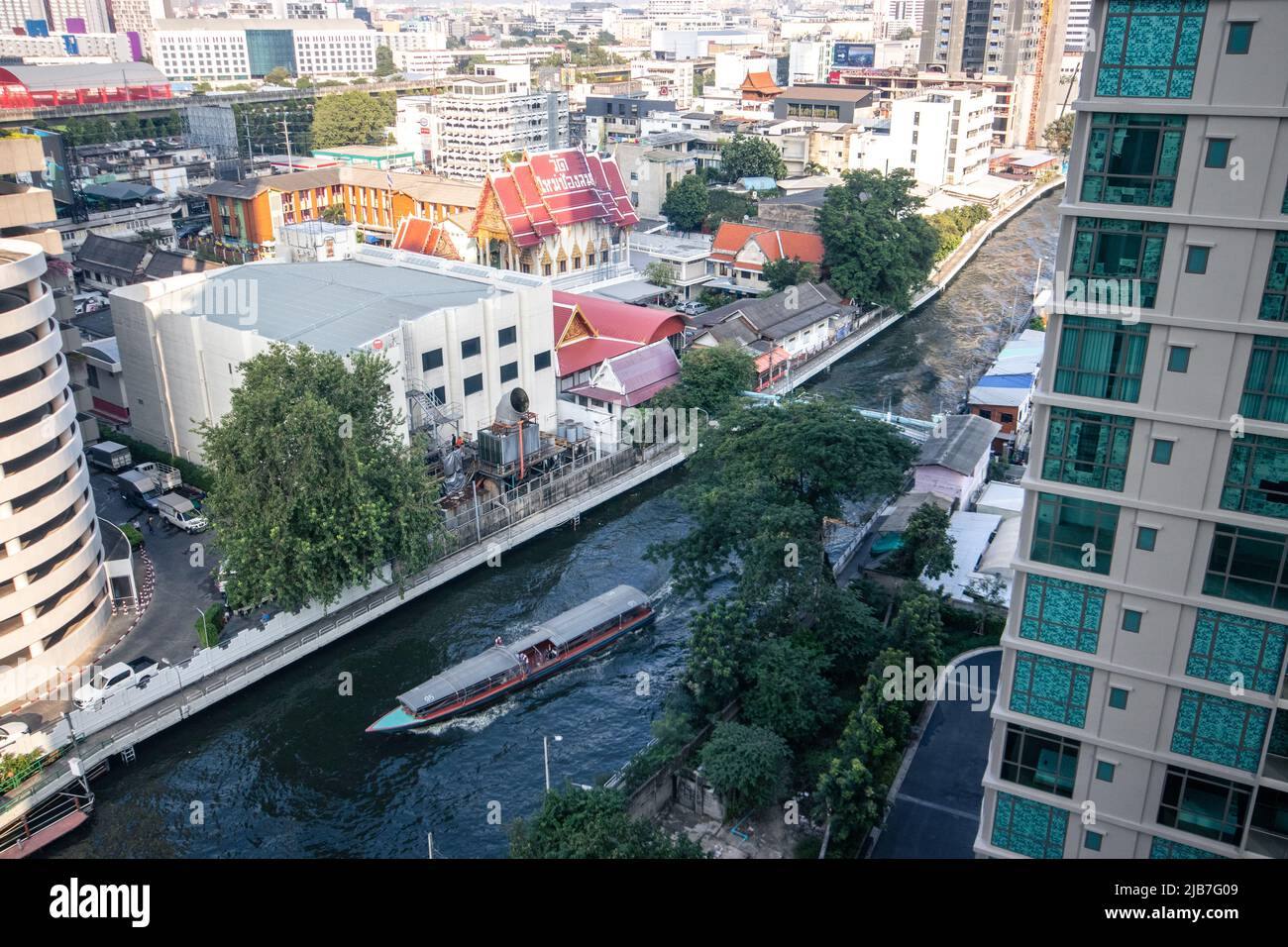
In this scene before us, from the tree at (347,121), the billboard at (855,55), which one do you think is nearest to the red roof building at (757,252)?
the tree at (347,121)

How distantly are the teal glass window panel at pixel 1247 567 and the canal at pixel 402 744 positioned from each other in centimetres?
1867

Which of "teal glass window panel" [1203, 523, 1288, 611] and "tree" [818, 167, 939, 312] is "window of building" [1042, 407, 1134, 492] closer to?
"teal glass window panel" [1203, 523, 1288, 611]

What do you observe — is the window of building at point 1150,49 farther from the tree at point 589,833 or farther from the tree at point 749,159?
the tree at point 749,159

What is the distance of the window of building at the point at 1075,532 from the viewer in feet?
58.5

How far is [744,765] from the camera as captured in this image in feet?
87.0

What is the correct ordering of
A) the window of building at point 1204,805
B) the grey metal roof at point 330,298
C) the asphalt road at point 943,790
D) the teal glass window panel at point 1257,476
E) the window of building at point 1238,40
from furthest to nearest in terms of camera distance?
the grey metal roof at point 330,298 < the asphalt road at point 943,790 < the window of building at point 1204,805 < the teal glass window panel at point 1257,476 < the window of building at point 1238,40

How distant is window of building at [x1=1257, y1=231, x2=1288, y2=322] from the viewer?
50.9 ft

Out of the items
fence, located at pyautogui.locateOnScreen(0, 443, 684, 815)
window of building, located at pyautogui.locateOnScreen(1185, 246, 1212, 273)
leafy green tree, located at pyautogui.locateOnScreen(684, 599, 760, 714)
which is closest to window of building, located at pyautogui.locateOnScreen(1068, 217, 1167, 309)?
window of building, located at pyautogui.locateOnScreen(1185, 246, 1212, 273)

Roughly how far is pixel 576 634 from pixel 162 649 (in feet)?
46.5

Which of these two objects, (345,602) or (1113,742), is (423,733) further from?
(1113,742)

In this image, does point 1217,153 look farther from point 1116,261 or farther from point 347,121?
point 347,121
